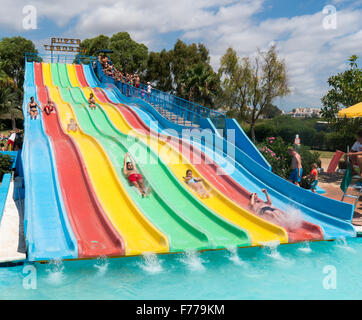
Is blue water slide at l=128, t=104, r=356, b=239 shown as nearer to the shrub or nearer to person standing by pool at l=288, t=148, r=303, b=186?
person standing by pool at l=288, t=148, r=303, b=186

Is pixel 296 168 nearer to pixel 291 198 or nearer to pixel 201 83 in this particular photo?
pixel 291 198

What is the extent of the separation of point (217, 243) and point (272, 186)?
167 inches

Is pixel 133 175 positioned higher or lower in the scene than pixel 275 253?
higher

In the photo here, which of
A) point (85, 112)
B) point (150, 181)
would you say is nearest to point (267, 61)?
point (85, 112)

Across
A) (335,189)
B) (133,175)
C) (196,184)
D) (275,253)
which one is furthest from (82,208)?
(335,189)

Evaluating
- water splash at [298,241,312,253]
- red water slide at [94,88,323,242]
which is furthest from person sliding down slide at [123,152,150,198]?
water splash at [298,241,312,253]

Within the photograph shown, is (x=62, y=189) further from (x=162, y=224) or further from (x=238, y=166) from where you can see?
(x=238, y=166)

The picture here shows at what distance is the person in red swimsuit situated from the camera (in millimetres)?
10180

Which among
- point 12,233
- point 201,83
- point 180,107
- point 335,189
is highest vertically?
point 201,83

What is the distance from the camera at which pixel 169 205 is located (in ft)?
30.9

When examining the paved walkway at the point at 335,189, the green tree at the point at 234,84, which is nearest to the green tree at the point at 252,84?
the green tree at the point at 234,84

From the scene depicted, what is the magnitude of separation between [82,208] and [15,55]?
38.4 meters

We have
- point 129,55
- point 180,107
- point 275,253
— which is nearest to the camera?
point 275,253

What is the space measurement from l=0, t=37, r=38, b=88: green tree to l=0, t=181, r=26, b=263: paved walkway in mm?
34421
